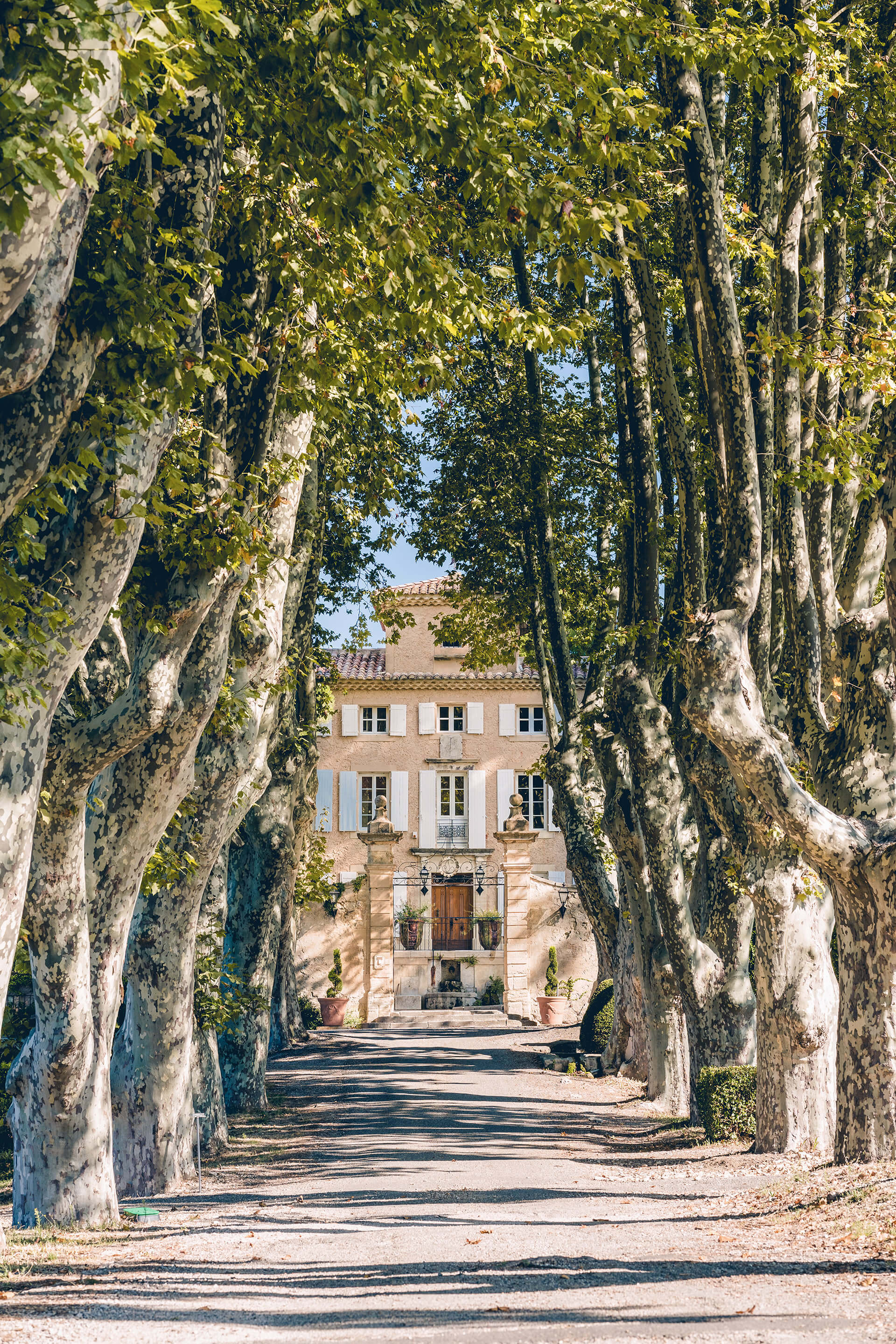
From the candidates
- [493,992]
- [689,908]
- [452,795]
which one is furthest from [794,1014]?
[452,795]

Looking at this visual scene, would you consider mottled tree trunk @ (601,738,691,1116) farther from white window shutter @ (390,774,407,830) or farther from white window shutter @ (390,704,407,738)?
white window shutter @ (390,704,407,738)

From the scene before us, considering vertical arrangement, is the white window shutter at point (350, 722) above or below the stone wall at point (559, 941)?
above

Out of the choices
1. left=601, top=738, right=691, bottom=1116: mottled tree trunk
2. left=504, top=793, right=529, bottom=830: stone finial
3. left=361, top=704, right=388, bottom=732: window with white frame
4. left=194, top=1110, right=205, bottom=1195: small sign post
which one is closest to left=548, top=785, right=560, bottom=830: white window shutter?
left=361, top=704, right=388, bottom=732: window with white frame

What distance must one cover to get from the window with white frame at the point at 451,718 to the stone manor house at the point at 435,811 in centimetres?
4

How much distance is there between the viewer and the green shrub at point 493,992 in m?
33.4

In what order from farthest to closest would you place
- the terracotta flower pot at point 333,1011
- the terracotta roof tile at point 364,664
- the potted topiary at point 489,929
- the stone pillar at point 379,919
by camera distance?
the terracotta roof tile at point 364,664, the potted topiary at point 489,929, the terracotta flower pot at point 333,1011, the stone pillar at point 379,919

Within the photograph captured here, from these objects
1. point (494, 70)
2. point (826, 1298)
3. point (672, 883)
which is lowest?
point (826, 1298)

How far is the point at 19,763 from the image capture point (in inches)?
196

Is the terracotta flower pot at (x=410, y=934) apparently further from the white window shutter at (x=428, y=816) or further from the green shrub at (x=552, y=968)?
the green shrub at (x=552, y=968)

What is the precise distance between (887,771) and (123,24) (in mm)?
6436

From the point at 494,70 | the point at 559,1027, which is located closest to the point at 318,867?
the point at 559,1027

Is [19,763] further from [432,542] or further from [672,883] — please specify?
[432,542]

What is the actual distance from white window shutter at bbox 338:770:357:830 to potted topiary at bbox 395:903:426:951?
11.9 ft

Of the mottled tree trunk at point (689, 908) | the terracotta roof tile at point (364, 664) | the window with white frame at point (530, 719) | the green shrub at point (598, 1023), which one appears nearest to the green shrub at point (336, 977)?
the terracotta roof tile at point (364, 664)
